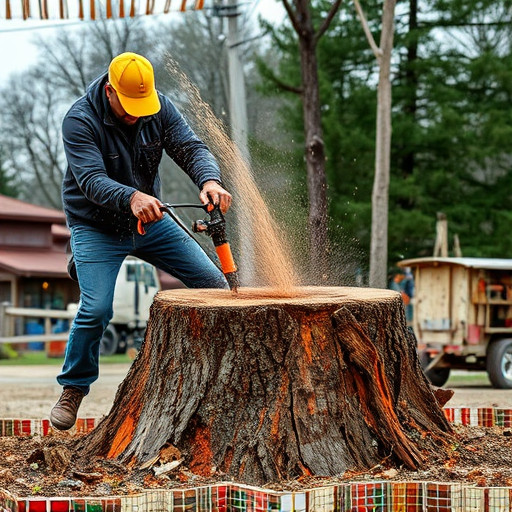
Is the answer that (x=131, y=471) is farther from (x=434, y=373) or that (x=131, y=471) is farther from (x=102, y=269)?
(x=434, y=373)

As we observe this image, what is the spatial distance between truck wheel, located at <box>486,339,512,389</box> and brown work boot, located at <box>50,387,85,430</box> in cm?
787

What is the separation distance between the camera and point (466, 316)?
1210 cm

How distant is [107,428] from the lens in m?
4.84

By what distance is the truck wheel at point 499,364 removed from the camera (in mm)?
11828

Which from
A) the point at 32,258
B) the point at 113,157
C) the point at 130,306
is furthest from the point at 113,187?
the point at 32,258

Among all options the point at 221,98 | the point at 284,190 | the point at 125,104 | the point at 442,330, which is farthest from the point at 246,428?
the point at 221,98

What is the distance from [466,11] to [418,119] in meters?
2.57

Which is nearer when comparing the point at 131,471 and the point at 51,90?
the point at 131,471

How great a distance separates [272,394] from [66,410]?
1.27 meters

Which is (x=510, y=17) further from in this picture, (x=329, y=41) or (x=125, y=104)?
(x=125, y=104)

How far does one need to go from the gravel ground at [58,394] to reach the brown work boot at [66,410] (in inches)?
54.8

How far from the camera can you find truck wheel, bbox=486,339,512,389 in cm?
1183

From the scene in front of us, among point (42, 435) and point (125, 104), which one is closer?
point (125, 104)

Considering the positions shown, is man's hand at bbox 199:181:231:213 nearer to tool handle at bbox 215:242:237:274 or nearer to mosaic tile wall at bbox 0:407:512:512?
tool handle at bbox 215:242:237:274
